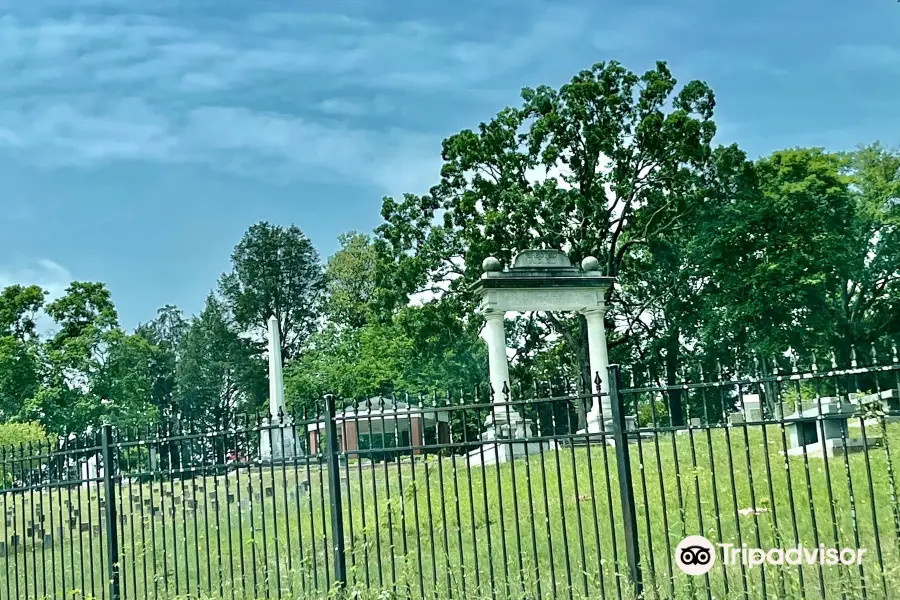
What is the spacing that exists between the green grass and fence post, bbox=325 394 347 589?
107mm

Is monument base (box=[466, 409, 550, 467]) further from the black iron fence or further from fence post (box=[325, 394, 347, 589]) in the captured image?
fence post (box=[325, 394, 347, 589])

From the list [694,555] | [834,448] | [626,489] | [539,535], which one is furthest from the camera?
[834,448]

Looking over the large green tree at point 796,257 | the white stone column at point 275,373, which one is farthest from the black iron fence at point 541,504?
the large green tree at point 796,257

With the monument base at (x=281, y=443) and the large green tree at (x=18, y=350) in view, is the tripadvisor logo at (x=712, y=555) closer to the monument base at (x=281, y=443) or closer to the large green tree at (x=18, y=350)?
the monument base at (x=281, y=443)

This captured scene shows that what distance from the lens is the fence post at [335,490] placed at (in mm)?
6988

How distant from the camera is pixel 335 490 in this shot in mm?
7012

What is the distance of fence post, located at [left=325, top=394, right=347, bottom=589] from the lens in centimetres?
699

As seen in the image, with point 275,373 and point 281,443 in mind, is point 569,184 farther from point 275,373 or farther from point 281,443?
point 281,443

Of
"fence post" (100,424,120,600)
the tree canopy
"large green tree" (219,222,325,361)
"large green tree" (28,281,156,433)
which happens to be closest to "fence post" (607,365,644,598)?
"fence post" (100,424,120,600)

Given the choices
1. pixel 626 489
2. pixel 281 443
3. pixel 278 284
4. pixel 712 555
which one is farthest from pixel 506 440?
pixel 278 284

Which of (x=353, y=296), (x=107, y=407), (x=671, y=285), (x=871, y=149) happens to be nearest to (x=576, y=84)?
(x=671, y=285)

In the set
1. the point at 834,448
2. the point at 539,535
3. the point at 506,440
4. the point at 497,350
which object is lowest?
the point at 539,535

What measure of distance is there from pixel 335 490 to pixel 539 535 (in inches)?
131

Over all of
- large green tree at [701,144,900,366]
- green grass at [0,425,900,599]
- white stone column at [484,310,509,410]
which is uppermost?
large green tree at [701,144,900,366]
